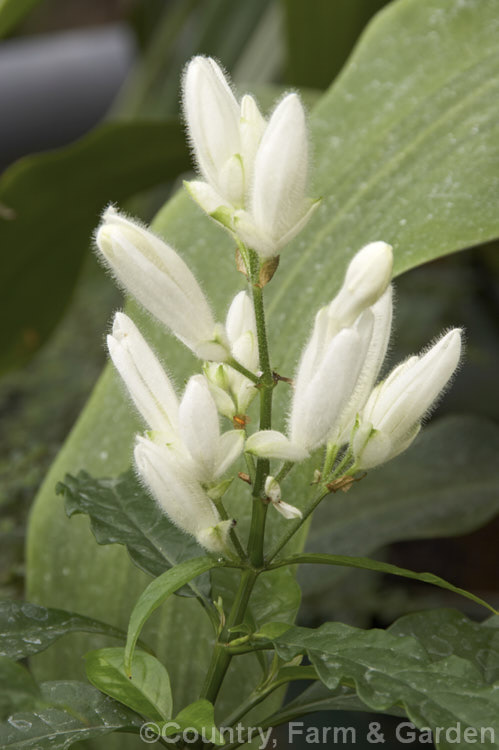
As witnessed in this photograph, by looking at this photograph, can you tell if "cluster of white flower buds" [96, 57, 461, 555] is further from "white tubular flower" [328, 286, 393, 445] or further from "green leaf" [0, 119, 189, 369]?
"green leaf" [0, 119, 189, 369]

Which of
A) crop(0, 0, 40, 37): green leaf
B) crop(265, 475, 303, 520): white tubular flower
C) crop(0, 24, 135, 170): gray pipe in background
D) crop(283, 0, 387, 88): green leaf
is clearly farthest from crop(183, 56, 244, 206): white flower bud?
crop(0, 24, 135, 170): gray pipe in background

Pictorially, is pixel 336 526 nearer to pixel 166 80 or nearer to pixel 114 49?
pixel 166 80

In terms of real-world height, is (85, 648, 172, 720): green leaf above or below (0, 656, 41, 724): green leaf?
below

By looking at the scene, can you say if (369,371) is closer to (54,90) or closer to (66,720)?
(66,720)

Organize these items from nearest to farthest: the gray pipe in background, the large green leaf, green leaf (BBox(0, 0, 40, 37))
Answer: the large green leaf < green leaf (BBox(0, 0, 40, 37)) < the gray pipe in background

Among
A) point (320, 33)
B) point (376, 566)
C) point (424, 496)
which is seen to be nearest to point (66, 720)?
point (376, 566)

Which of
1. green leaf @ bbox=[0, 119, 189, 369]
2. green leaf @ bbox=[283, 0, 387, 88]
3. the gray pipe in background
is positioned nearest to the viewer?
green leaf @ bbox=[0, 119, 189, 369]

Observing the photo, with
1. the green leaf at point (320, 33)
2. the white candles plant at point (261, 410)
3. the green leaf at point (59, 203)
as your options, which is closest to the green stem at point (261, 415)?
the white candles plant at point (261, 410)
